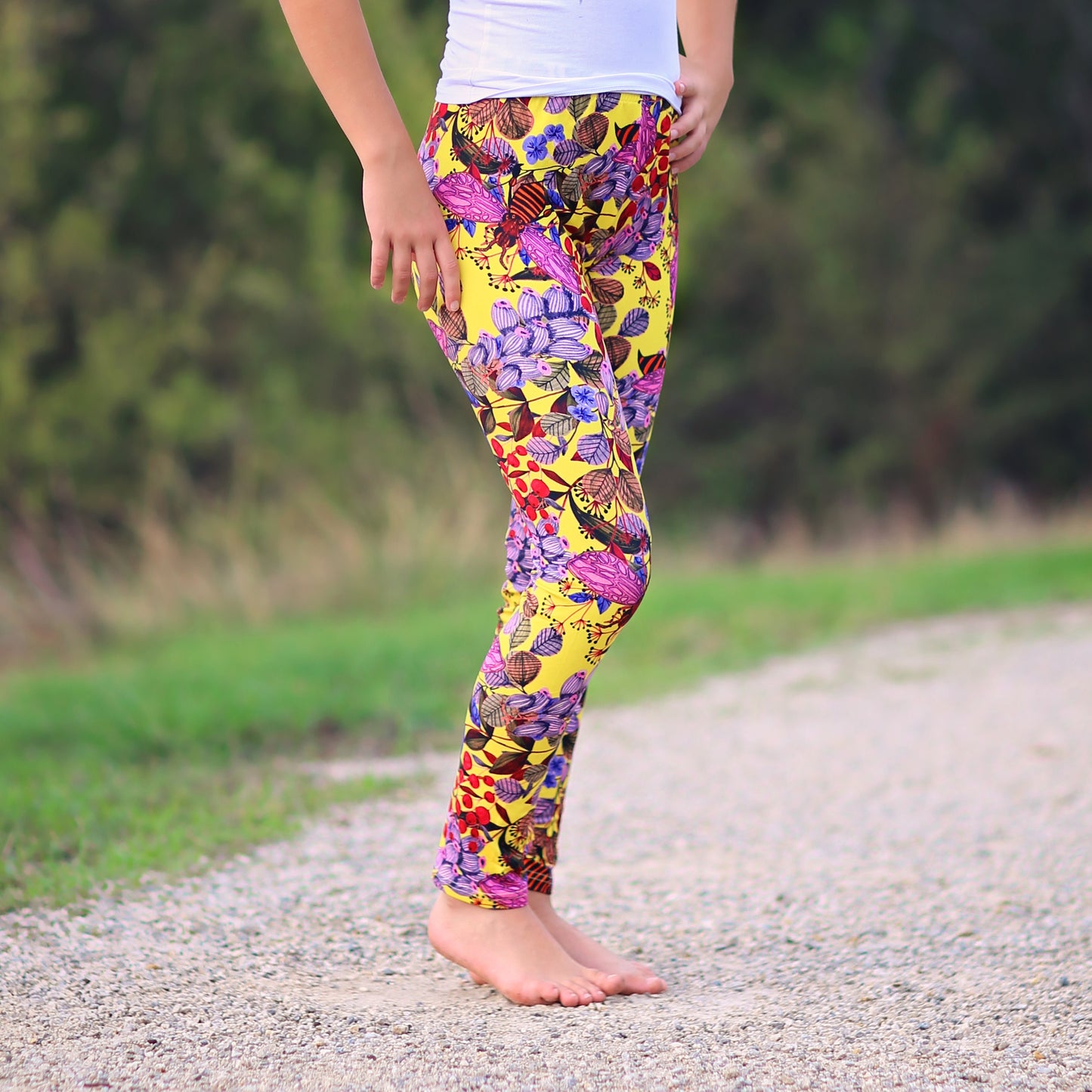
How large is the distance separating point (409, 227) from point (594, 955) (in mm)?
1057

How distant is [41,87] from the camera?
1041 centimetres

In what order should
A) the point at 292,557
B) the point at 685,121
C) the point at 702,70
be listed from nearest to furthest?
the point at 685,121 → the point at 702,70 → the point at 292,557

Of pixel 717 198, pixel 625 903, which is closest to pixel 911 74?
pixel 717 198

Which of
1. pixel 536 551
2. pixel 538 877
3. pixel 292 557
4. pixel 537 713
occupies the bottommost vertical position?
pixel 292 557

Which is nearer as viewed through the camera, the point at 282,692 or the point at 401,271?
the point at 401,271

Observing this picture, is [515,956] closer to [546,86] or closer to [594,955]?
[594,955]

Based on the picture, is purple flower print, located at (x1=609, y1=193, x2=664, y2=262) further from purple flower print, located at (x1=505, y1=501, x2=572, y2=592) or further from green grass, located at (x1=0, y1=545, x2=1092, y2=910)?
green grass, located at (x1=0, y1=545, x2=1092, y2=910)

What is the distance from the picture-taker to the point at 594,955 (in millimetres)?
1996

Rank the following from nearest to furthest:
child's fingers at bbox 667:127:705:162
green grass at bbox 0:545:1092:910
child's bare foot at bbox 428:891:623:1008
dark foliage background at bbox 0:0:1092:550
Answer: child's bare foot at bbox 428:891:623:1008 → child's fingers at bbox 667:127:705:162 → green grass at bbox 0:545:1092:910 → dark foliage background at bbox 0:0:1092:550

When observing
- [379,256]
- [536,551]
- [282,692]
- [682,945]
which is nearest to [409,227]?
[379,256]

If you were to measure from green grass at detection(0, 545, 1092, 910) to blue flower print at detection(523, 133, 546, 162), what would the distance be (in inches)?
55.5

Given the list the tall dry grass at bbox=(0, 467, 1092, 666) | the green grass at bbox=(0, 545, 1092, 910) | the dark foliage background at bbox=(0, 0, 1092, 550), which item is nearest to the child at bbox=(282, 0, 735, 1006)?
the green grass at bbox=(0, 545, 1092, 910)

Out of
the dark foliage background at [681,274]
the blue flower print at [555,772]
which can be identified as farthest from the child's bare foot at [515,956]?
the dark foliage background at [681,274]

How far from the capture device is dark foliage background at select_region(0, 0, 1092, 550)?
430 inches
